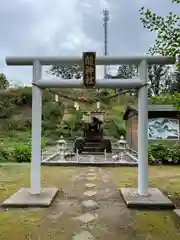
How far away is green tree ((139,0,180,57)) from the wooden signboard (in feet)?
3.87

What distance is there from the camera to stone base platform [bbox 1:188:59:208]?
15.8 ft

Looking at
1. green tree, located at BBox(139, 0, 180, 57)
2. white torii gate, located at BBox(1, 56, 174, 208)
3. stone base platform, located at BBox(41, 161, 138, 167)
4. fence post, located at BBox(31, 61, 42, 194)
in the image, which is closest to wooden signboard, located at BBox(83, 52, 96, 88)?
white torii gate, located at BBox(1, 56, 174, 208)

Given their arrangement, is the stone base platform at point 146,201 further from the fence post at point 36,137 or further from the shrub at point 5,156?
the shrub at point 5,156

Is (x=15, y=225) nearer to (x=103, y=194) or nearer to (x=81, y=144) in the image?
(x=103, y=194)

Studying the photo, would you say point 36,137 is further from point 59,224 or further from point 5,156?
point 5,156

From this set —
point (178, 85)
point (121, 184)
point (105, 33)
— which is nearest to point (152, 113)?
point (121, 184)

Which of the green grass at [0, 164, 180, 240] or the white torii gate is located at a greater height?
the white torii gate

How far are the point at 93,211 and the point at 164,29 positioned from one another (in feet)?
Answer: 10.2

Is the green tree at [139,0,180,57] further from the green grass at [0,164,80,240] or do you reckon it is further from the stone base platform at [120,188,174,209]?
the green grass at [0,164,80,240]

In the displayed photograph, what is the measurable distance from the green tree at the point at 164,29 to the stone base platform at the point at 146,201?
2.52 meters

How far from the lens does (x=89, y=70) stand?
541 centimetres

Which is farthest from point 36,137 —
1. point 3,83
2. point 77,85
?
point 3,83

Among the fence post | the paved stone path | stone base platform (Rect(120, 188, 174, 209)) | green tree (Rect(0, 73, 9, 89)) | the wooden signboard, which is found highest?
green tree (Rect(0, 73, 9, 89))

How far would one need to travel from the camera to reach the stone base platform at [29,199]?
4.82m
